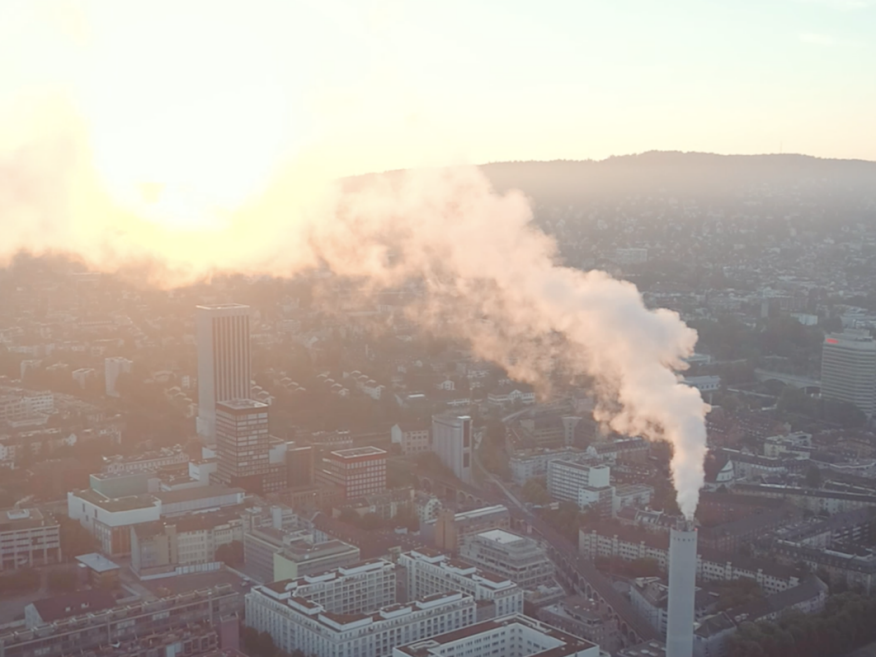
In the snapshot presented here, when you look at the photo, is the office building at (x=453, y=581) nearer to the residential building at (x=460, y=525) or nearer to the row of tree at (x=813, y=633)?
the residential building at (x=460, y=525)

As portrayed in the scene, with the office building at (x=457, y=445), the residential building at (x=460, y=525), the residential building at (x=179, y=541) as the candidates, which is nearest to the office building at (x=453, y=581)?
the residential building at (x=460, y=525)

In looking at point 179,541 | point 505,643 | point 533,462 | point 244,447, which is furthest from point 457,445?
point 505,643

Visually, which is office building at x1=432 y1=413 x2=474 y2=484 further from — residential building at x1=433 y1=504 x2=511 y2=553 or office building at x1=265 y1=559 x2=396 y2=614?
office building at x1=265 y1=559 x2=396 y2=614

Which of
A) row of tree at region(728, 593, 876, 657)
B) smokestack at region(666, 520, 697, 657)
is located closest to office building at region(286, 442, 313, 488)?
row of tree at region(728, 593, 876, 657)

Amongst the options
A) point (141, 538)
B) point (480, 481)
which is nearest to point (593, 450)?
point (480, 481)

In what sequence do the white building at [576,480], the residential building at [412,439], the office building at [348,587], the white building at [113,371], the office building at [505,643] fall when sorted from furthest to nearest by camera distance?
the white building at [113,371] < the residential building at [412,439] < the white building at [576,480] < the office building at [348,587] < the office building at [505,643]

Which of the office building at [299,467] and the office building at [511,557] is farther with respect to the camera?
the office building at [299,467]
